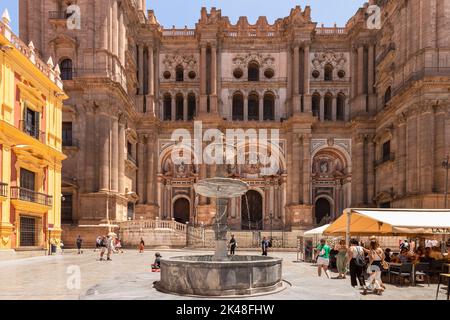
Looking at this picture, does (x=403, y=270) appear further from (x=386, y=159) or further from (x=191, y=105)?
(x=191, y=105)

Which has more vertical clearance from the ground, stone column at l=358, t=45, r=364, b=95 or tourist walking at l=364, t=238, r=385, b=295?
stone column at l=358, t=45, r=364, b=95

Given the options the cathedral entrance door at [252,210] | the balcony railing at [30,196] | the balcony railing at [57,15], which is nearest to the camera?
the balcony railing at [30,196]

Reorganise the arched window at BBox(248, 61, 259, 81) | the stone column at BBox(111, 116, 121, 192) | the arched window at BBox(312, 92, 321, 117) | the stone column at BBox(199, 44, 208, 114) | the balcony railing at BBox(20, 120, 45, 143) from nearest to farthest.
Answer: the balcony railing at BBox(20, 120, 45, 143), the stone column at BBox(111, 116, 121, 192), the stone column at BBox(199, 44, 208, 114), the arched window at BBox(312, 92, 321, 117), the arched window at BBox(248, 61, 259, 81)

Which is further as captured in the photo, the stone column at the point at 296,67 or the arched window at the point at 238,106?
the arched window at the point at 238,106

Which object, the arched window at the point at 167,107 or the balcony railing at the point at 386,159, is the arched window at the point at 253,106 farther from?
the balcony railing at the point at 386,159

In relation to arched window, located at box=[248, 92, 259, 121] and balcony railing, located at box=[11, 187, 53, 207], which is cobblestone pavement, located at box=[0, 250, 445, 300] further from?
arched window, located at box=[248, 92, 259, 121]

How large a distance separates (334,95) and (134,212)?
21720 millimetres

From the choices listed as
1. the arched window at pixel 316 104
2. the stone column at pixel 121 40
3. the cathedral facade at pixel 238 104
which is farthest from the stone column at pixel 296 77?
the stone column at pixel 121 40

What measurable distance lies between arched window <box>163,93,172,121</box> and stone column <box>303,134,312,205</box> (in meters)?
13.4

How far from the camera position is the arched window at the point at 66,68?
3180 centimetres

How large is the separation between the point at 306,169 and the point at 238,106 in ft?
30.9

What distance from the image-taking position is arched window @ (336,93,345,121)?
41938 millimetres

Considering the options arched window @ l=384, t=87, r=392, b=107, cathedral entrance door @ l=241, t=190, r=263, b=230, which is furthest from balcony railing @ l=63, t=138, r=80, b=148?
arched window @ l=384, t=87, r=392, b=107

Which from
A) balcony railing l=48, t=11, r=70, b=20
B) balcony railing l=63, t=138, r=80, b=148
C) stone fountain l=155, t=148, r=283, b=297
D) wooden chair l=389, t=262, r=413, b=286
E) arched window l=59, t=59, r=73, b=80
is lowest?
wooden chair l=389, t=262, r=413, b=286
